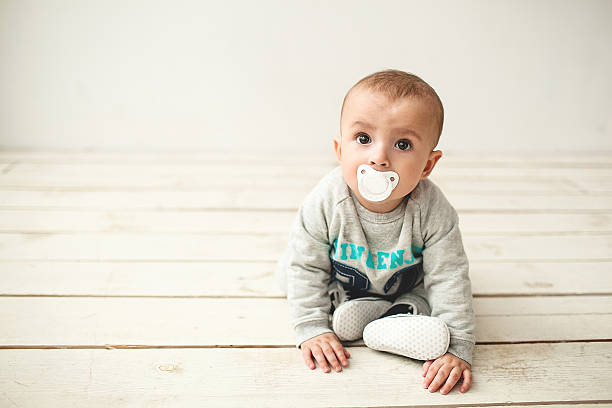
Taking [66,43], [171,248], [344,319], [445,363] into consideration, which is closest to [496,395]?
[445,363]

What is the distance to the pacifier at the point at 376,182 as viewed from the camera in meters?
0.85

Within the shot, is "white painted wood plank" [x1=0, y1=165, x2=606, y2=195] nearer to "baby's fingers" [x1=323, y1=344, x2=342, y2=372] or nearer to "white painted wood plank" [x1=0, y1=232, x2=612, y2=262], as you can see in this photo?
"white painted wood plank" [x1=0, y1=232, x2=612, y2=262]

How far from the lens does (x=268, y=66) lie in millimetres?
1983

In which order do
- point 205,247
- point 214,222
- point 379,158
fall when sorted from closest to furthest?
point 379,158 → point 205,247 → point 214,222

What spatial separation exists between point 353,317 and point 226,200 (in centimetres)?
74

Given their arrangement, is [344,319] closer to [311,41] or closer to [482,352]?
[482,352]

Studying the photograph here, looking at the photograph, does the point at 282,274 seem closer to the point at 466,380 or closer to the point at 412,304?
the point at 412,304

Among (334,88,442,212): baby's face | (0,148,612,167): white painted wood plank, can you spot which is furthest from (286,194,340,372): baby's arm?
(0,148,612,167): white painted wood plank

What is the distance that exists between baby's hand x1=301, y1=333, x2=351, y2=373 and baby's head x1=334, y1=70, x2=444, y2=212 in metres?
0.25

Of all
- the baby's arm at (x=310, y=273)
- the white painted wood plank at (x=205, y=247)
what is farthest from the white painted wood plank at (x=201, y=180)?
the baby's arm at (x=310, y=273)

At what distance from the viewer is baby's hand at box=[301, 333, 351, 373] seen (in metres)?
0.89

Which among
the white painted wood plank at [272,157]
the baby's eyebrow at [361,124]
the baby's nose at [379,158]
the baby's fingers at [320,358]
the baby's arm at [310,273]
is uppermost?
the baby's eyebrow at [361,124]

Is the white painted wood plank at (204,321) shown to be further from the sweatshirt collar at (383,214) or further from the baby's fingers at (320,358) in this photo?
the sweatshirt collar at (383,214)

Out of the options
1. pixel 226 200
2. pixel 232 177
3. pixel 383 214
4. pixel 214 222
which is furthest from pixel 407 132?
pixel 232 177
